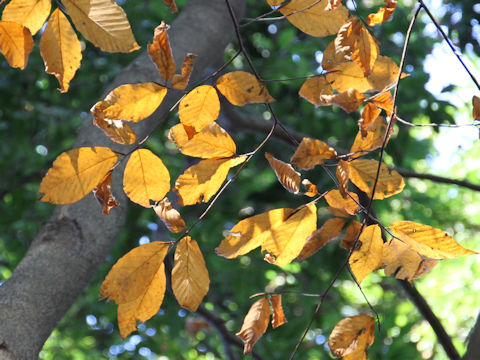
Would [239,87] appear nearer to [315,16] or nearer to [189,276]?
[315,16]

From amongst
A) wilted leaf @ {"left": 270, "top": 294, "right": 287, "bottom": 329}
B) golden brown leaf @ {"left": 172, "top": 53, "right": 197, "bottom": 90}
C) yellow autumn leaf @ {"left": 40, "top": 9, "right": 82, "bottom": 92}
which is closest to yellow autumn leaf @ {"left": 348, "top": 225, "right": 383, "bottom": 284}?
wilted leaf @ {"left": 270, "top": 294, "right": 287, "bottom": 329}

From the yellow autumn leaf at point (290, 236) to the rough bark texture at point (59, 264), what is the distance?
1.49 feet

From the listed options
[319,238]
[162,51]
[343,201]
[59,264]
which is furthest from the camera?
[59,264]

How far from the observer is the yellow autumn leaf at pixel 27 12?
0.72m

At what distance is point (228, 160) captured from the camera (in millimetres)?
757

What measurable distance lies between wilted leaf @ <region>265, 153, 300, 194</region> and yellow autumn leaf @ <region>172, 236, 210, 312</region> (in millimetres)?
157

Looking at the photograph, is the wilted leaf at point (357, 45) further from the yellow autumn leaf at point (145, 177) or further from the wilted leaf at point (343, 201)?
the yellow autumn leaf at point (145, 177)

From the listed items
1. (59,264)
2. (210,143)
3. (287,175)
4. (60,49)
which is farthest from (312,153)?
(59,264)

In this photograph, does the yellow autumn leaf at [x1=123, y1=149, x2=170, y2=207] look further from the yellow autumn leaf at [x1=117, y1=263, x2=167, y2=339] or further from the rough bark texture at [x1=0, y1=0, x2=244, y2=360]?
the rough bark texture at [x1=0, y1=0, x2=244, y2=360]

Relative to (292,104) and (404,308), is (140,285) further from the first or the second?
(404,308)

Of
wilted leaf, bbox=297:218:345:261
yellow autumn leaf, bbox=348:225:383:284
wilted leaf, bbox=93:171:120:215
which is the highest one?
wilted leaf, bbox=93:171:120:215

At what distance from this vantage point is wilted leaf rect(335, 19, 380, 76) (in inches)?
29.5

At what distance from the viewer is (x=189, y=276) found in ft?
2.46

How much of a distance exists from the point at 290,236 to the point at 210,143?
0.18 meters
